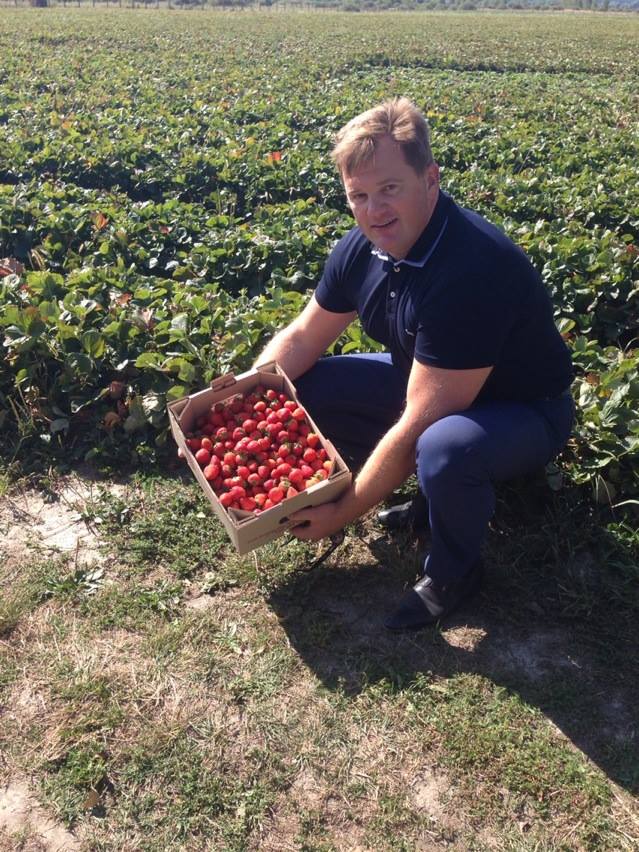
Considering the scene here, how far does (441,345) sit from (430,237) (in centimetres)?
46

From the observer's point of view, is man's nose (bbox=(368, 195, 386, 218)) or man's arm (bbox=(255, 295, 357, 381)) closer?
man's nose (bbox=(368, 195, 386, 218))

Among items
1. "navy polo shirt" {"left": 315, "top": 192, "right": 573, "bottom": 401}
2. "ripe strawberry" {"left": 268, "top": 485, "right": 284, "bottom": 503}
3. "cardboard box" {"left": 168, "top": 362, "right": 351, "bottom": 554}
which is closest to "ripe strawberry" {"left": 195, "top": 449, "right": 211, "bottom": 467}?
"cardboard box" {"left": 168, "top": 362, "right": 351, "bottom": 554}

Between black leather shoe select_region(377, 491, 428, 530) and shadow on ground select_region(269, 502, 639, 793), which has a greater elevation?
black leather shoe select_region(377, 491, 428, 530)

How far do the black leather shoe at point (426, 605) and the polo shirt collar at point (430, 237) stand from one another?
1387mm

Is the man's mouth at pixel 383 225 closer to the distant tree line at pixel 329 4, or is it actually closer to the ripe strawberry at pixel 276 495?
the ripe strawberry at pixel 276 495

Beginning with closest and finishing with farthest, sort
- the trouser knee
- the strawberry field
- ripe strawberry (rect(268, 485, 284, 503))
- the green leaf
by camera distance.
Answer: the trouser knee, ripe strawberry (rect(268, 485, 284, 503)), the strawberry field, the green leaf

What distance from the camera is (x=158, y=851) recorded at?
8.00ft

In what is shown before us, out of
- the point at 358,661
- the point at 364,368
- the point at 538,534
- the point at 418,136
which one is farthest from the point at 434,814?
the point at 418,136

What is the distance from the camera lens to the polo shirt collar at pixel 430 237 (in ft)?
9.75

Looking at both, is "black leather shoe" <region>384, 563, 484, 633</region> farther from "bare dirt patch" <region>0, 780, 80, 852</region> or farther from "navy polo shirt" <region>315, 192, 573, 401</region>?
"bare dirt patch" <region>0, 780, 80, 852</region>

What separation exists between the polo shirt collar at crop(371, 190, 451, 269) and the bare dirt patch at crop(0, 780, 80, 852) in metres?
2.47

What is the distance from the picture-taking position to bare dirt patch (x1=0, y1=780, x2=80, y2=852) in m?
2.45

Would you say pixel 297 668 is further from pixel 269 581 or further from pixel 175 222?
pixel 175 222

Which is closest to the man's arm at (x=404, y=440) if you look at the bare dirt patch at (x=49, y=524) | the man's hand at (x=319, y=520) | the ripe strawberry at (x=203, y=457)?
the man's hand at (x=319, y=520)
